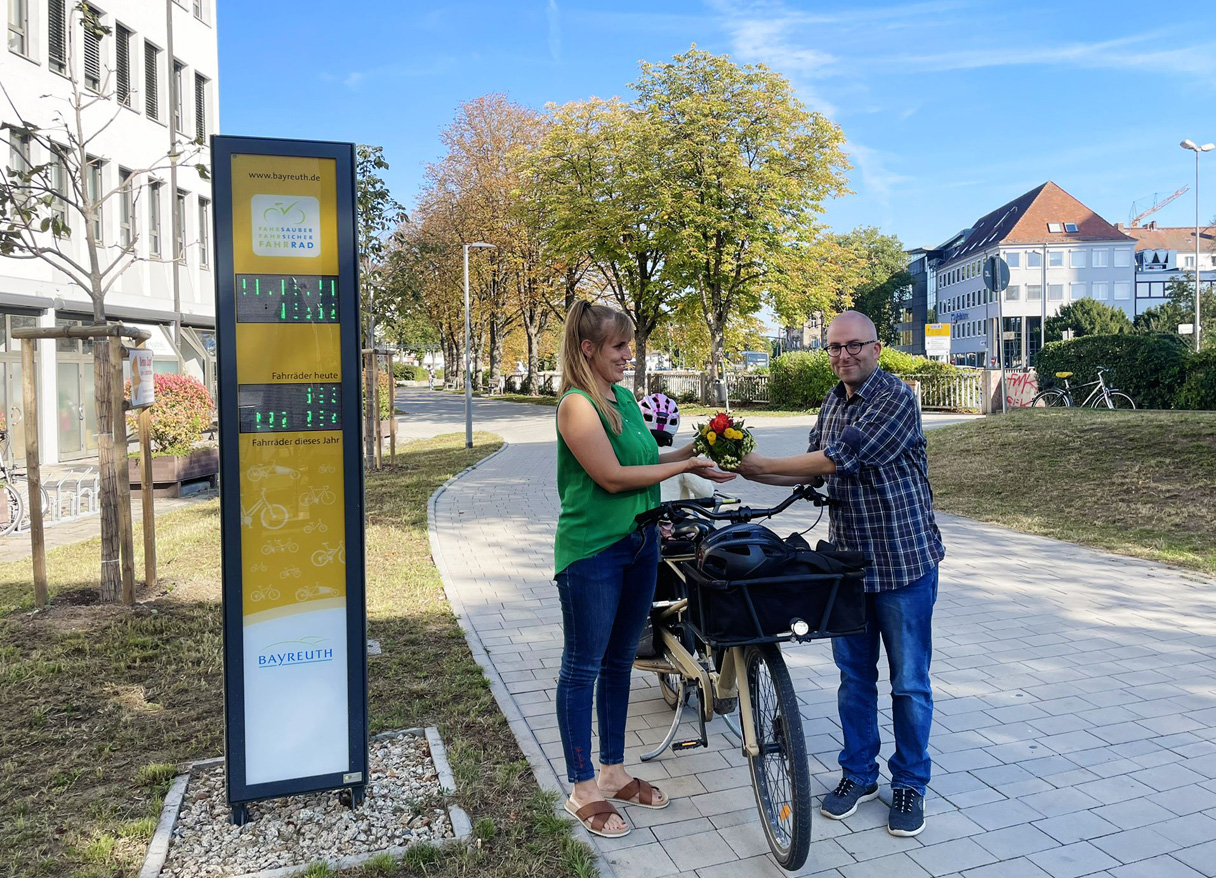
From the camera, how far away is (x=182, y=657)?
19.0 feet

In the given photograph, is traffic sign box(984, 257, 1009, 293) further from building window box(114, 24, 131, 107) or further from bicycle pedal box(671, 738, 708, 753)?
building window box(114, 24, 131, 107)

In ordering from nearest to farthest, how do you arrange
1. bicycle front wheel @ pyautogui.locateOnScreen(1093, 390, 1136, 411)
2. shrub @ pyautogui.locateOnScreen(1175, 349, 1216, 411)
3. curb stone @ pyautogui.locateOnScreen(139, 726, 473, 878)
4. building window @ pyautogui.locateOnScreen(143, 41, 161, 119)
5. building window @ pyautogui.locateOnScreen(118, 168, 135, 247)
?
curb stone @ pyautogui.locateOnScreen(139, 726, 473, 878) < shrub @ pyautogui.locateOnScreen(1175, 349, 1216, 411) < bicycle front wheel @ pyautogui.locateOnScreen(1093, 390, 1136, 411) < building window @ pyautogui.locateOnScreen(118, 168, 135, 247) < building window @ pyautogui.locateOnScreen(143, 41, 161, 119)

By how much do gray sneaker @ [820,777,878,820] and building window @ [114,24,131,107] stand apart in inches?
967

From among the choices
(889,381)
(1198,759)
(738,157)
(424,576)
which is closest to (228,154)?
(889,381)

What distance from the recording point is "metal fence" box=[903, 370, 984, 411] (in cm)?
2773

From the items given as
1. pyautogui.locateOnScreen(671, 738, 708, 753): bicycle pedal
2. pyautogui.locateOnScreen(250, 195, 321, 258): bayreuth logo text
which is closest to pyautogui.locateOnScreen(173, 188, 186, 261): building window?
pyautogui.locateOnScreen(250, 195, 321, 258): bayreuth logo text

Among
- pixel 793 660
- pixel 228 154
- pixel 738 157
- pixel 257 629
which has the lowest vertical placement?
pixel 793 660

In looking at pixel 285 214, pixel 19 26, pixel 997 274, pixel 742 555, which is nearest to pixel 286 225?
pixel 285 214

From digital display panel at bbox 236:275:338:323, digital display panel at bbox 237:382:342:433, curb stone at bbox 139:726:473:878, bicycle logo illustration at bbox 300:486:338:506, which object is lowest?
curb stone at bbox 139:726:473:878

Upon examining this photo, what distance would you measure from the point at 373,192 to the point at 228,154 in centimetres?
1317

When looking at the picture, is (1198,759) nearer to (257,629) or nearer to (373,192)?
(257,629)

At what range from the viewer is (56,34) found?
20.4m

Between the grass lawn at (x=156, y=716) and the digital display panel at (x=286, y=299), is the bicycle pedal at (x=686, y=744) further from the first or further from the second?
the digital display panel at (x=286, y=299)

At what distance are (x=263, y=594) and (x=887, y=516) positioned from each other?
230 cm
